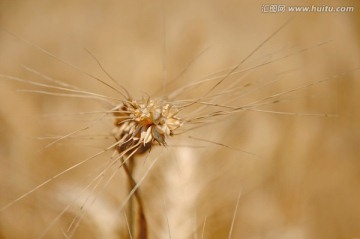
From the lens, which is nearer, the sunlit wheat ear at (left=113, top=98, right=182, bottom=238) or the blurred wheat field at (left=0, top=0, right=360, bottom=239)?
the sunlit wheat ear at (left=113, top=98, right=182, bottom=238)

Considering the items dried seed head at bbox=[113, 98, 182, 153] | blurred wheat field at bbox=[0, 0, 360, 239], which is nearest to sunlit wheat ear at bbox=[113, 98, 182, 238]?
dried seed head at bbox=[113, 98, 182, 153]

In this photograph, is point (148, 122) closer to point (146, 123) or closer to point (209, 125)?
point (146, 123)

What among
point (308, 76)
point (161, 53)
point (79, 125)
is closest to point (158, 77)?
point (161, 53)

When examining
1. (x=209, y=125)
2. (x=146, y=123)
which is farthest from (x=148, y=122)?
(x=209, y=125)

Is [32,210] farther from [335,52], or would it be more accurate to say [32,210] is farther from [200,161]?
[335,52]

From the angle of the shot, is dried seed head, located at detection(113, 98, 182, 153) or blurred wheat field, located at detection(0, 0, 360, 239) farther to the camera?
blurred wheat field, located at detection(0, 0, 360, 239)

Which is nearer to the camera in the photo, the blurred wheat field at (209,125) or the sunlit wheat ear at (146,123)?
the sunlit wheat ear at (146,123)

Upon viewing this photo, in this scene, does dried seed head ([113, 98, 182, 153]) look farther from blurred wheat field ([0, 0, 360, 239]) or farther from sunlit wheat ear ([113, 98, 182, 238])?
blurred wheat field ([0, 0, 360, 239])

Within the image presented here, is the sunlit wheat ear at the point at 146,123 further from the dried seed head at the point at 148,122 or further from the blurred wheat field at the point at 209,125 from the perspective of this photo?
the blurred wheat field at the point at 209,125

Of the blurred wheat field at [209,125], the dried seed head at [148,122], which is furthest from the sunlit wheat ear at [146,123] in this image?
the blurred wheat field at [209,125]
